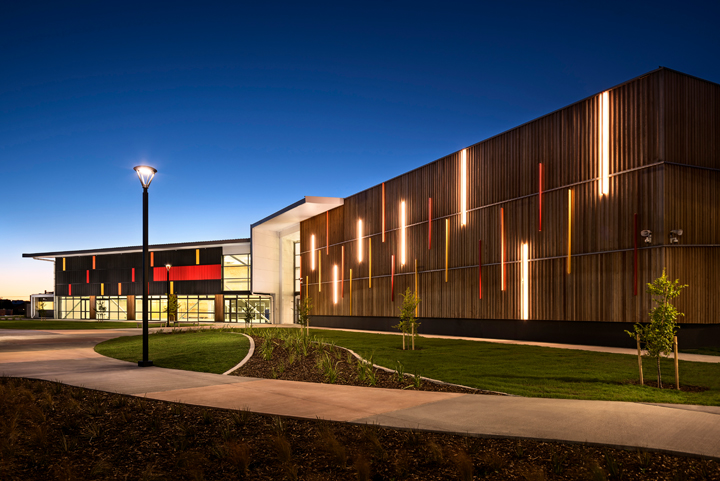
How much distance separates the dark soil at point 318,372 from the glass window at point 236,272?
36564 mm

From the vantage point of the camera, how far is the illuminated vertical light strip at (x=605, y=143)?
20.9 meters

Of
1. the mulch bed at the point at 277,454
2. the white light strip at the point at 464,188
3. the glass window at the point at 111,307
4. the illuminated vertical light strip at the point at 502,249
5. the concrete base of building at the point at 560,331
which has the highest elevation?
the white light strip at the point at 464,188

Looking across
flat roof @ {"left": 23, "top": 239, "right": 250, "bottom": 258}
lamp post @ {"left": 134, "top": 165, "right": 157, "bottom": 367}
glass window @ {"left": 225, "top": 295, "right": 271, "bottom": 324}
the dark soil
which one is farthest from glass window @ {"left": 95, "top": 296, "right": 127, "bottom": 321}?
lamp post @ {"left": 134, "top": 165, "right": 157, "bottom": 367}

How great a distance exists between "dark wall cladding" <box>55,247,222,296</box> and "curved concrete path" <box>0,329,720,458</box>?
43.2 meters

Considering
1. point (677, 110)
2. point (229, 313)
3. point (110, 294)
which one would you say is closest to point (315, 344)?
point (677, 110)

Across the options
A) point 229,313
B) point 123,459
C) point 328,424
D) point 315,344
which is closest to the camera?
point 123,459

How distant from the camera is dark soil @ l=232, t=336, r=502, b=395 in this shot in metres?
10.8

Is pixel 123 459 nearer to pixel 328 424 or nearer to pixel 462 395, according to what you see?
pixel 328 424

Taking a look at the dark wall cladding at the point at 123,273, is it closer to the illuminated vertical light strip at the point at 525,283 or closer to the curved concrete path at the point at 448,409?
the illuminated vertical light strip at the point at 525,283

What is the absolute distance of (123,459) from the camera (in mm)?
6230

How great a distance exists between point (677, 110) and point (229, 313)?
44.6 metres

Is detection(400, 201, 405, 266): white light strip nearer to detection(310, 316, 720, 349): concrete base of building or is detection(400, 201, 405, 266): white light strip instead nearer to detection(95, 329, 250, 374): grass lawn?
detection(310, 316, 720, 349): concrete base of building

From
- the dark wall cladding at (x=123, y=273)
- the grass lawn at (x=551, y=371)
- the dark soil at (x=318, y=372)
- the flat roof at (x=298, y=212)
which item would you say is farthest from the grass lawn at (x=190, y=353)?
the dark wall cladding at (x=123, y=273)

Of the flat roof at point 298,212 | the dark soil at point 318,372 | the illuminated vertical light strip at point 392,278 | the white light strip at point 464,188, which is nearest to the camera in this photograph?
the dark soil at point 318,372
